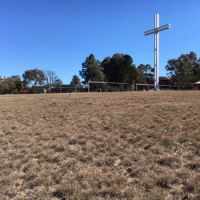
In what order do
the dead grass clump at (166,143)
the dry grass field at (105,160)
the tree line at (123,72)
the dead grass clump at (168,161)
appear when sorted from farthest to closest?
the tree line at (123,72), the dead grass clump at (166,143), the dead grass clump at (168,161), the dry grass field at (105,160)

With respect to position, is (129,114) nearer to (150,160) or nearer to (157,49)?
(150,160)

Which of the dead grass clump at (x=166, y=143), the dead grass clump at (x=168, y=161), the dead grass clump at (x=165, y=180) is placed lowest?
the dead grass clump at (x=165, y=180)

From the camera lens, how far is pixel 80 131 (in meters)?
9.16

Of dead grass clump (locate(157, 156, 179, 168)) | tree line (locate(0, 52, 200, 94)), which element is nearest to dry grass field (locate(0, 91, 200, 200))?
dead grass clump (locate(157, 156, 179, 168))

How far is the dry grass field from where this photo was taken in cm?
446

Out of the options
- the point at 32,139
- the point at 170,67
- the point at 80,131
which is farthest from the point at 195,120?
the point at 170,67

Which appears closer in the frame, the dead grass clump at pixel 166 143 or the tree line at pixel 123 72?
the dead grass clump at pixel 166 143

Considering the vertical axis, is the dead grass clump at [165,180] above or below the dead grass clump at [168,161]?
below

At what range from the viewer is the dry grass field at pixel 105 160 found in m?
4.46

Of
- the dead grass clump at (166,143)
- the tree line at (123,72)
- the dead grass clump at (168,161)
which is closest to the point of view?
the dead grass clump at (168,161)

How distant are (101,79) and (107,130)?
65.3 metres

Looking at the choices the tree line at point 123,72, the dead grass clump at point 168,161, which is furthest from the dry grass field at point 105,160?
the tree line at point 123,72

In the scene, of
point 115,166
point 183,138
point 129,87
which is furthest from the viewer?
point 129,87

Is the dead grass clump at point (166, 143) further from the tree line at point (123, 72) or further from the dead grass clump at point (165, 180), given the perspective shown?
the tree line at point (123, 72)
